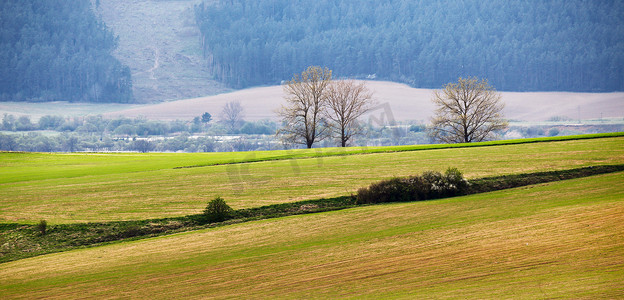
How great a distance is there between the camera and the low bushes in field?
25.1 m

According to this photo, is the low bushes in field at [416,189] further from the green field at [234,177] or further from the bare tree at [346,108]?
the bare tree at [346,108]

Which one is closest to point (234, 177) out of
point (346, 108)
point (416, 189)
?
point (416, 189)

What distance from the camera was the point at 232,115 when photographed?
187125mm

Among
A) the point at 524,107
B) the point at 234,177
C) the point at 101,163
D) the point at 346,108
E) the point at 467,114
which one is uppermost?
the point at 524,107

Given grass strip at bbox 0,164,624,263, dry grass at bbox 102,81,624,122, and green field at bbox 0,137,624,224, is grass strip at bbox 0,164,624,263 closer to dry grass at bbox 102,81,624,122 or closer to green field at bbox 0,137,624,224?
green field at bbox 0,137,624,224

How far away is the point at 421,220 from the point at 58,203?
62.6 ft

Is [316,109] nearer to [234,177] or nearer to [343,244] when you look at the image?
[234,177]

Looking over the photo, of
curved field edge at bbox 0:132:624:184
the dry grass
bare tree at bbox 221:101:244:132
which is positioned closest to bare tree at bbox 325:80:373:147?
curved field edge at bbox 0:132:624:184

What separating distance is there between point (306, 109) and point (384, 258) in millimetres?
52081

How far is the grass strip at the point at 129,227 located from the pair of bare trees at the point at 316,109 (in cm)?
3962

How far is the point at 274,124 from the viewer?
172 metres

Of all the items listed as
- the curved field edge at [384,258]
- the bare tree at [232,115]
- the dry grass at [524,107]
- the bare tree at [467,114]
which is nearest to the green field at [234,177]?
the curved field edge at [384,258]

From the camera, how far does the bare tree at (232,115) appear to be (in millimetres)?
179475

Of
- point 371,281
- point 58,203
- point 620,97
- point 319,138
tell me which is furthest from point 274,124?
point 371,281
